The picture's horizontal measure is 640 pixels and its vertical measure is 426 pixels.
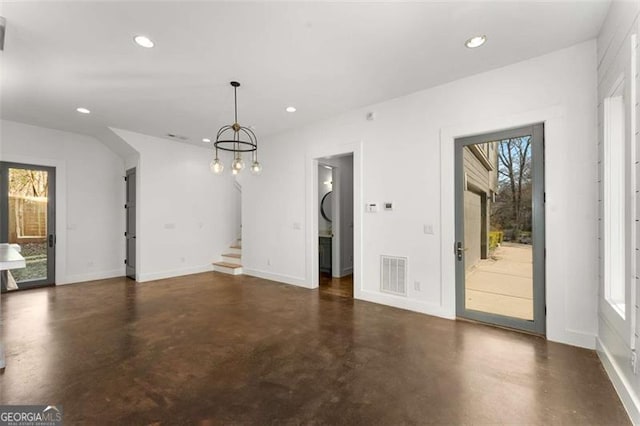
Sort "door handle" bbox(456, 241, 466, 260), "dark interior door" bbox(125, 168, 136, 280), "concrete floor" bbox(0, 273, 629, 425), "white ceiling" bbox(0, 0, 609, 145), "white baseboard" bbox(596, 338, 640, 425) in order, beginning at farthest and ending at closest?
"dark interior door" bbox(125, 168, 136, 280) < "door handle" bbox(456, 241, 466, 260) < "white ceiling" bbox(0, 0, 609, 145) < "concrete floor" bbox(0, 273, 629, 425) < "white baseboard" bbox(596, 338, 640, 425)

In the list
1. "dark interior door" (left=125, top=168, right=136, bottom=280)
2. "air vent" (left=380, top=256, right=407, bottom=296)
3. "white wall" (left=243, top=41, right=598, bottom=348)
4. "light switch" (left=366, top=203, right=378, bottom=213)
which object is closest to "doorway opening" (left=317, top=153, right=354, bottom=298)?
"white wall" (left=243, top=41, right=598, bottom=348)

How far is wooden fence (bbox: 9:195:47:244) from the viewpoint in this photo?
17.4ft

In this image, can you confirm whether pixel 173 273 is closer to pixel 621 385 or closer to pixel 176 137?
pixel 176 137

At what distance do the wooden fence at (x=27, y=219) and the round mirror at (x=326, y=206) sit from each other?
574 centimetres

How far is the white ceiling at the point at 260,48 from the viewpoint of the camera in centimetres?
241

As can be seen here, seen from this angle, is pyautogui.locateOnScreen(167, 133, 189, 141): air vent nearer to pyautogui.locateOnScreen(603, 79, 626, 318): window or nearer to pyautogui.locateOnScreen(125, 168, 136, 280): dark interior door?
pyautogui.locateOnScreen(125, 168, 136, 280): dark interior door

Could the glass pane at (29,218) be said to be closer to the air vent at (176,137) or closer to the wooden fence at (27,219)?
the wooden fence at (27,219)

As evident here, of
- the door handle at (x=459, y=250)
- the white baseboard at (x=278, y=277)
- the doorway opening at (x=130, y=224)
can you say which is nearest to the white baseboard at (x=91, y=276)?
the doorway opening at (x=130, y=224)

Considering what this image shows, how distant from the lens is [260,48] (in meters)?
2.93

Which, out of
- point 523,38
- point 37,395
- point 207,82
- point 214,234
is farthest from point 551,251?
point 214,234

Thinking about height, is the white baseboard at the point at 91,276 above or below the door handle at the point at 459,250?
below

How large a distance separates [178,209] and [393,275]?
523cm

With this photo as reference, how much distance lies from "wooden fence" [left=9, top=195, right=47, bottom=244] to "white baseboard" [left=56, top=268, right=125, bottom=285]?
3.04 feet

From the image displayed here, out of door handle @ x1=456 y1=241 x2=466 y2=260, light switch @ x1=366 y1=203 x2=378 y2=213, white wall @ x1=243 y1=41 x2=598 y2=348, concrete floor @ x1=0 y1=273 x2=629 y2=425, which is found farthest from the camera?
light switch @ x1=366 y1=203 x2=378 y2=213
